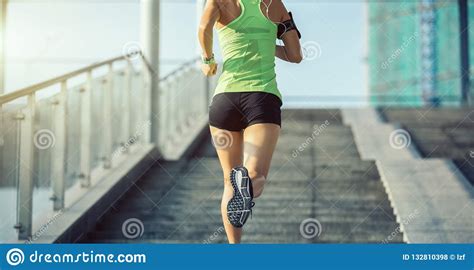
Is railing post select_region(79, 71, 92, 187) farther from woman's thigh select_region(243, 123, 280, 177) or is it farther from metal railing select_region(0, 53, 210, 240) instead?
woman's thigh select_region(243, 123, 280, 177)

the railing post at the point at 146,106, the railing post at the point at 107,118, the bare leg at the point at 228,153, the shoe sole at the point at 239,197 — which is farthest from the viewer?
the railing post at the point at 146,106

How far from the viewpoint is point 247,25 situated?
360 cm

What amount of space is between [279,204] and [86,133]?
5.47 feet

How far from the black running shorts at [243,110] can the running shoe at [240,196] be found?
24 cm

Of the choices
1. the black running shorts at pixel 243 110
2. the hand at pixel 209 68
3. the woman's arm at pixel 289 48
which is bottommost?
the black running shorts at pixel 243 110

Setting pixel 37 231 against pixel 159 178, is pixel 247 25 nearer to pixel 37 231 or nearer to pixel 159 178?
pixel 37 231

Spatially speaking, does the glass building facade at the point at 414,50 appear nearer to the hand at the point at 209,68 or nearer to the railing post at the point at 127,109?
the railing post at the point at 127,109

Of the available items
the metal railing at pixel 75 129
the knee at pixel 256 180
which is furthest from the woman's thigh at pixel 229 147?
the metal railing at pixel 75 129

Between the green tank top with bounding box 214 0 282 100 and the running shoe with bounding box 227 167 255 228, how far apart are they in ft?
1.28

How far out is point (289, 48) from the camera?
381 cm

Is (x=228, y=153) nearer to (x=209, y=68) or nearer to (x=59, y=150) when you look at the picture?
(x=209, y=68)

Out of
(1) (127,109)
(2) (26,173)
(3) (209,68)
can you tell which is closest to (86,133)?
(2) (26,173)

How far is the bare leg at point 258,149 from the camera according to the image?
140 inches

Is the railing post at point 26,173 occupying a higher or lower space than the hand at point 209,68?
lower
